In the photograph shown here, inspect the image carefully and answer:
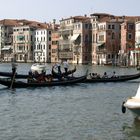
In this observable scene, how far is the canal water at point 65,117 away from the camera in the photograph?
854 cm

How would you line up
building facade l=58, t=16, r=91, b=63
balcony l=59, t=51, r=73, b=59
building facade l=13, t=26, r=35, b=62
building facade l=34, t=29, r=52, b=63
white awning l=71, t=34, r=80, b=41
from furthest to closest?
building facade l=13, t=26, r=35, b=62
building facade l=34, t=29, r=52, b=63
balcony l=59, t=51, r=73, b=59
white awning l=71, t=34, r=80, b=41
building facade l=58, t=16, r=91, b=63

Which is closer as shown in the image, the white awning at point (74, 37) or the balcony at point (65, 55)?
the white awning at point (74, 37)

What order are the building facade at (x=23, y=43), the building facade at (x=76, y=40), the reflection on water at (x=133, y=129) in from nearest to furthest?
the reflection on water at (x=133, y=129) → the building facade at (x=76, y=40) → the building facade at (x=23, y=43)

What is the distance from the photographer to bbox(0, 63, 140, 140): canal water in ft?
28.0

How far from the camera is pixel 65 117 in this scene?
10297mm

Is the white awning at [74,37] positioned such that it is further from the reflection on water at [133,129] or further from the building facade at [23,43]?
the reflection on water at [133,129]

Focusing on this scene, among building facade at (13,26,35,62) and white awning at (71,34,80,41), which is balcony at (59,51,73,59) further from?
building facade at (13,26,35,62)

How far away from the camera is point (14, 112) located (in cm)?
1102

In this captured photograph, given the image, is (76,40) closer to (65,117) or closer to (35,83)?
(35,83)

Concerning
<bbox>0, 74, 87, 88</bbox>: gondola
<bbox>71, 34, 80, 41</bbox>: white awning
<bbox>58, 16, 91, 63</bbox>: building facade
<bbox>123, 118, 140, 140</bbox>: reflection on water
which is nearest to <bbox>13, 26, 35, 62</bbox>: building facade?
<bbox>58, 16, 91, 63</bbox>: building facade

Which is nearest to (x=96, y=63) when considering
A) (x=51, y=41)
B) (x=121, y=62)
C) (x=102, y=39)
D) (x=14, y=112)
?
(x=102, y=39)

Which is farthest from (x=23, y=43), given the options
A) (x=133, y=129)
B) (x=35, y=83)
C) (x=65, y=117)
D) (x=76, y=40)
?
(x=133, y=129)

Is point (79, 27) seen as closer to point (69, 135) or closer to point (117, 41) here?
point (117, 41)

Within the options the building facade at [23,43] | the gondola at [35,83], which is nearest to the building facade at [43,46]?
the building facade at [23,43]
